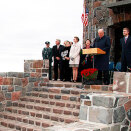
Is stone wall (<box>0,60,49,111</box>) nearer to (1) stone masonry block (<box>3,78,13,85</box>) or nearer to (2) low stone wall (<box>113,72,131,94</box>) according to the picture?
(1) stone masonry block (<box>3,78,13,85</box>)

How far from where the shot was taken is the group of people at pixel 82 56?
336 inches

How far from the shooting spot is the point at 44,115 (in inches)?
324

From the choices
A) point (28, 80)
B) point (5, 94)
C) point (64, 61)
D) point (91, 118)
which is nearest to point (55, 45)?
point (64, 61)

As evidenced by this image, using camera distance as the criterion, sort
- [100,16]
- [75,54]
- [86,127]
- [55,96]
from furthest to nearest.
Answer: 1. [100,16]
2. [75,54]
3. [55,96]
4. [86,127]

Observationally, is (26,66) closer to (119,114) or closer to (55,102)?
(55,102)

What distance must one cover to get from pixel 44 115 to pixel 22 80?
8.63ft

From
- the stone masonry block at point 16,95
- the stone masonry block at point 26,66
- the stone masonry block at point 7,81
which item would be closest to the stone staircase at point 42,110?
the stone masonry block at point 16,95

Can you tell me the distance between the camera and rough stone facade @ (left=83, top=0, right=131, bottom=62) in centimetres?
1202

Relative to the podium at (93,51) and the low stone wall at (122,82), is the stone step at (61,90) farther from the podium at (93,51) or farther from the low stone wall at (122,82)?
the low stone wall at (122,82)

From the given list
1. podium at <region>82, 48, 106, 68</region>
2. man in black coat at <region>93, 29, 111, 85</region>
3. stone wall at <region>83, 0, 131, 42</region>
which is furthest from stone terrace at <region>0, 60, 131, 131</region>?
stone wall at <region>83, 0, 131, 42</region>

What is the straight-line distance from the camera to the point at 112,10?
12500 mm

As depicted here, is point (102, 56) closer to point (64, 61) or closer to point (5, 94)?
point (64, 61)

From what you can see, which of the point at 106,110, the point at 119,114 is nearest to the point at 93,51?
the point at 119,114

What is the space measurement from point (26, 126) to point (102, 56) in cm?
328
